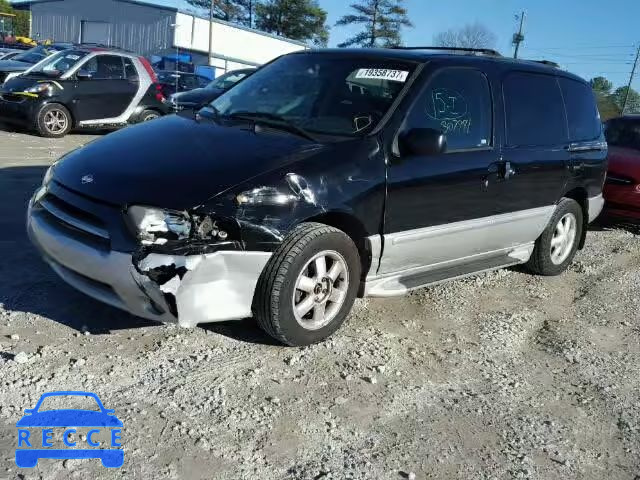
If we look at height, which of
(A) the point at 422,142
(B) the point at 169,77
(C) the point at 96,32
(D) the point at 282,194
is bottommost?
(D) the point at 282,194

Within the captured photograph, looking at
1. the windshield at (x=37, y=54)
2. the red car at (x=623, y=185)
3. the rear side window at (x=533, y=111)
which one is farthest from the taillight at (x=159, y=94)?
the rear side window at (x=533, y=111)

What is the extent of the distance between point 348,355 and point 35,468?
5.87 ft

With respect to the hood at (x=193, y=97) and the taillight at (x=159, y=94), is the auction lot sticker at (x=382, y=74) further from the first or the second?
the taillight at (x=159, y=94)

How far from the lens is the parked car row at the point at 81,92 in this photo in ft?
35.9

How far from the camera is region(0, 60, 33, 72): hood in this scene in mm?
12781

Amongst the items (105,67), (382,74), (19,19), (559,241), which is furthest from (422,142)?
(19,19)

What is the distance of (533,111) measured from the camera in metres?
4.97

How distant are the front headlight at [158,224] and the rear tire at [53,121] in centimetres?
901

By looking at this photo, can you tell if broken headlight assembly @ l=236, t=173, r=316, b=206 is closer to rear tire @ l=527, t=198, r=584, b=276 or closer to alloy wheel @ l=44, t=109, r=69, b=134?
rear tire @ l=527, t=198, r=584, b=276

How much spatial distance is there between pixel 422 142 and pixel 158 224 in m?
1.68

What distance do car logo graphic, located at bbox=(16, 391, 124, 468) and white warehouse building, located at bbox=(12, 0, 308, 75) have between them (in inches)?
1605

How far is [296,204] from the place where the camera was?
338 centimetres

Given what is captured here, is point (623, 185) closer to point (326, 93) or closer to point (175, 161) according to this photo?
point (326, 93)

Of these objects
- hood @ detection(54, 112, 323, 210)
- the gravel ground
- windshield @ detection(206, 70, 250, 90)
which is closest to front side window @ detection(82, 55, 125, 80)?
windshield @ detection(206, 70, 250, 90)
